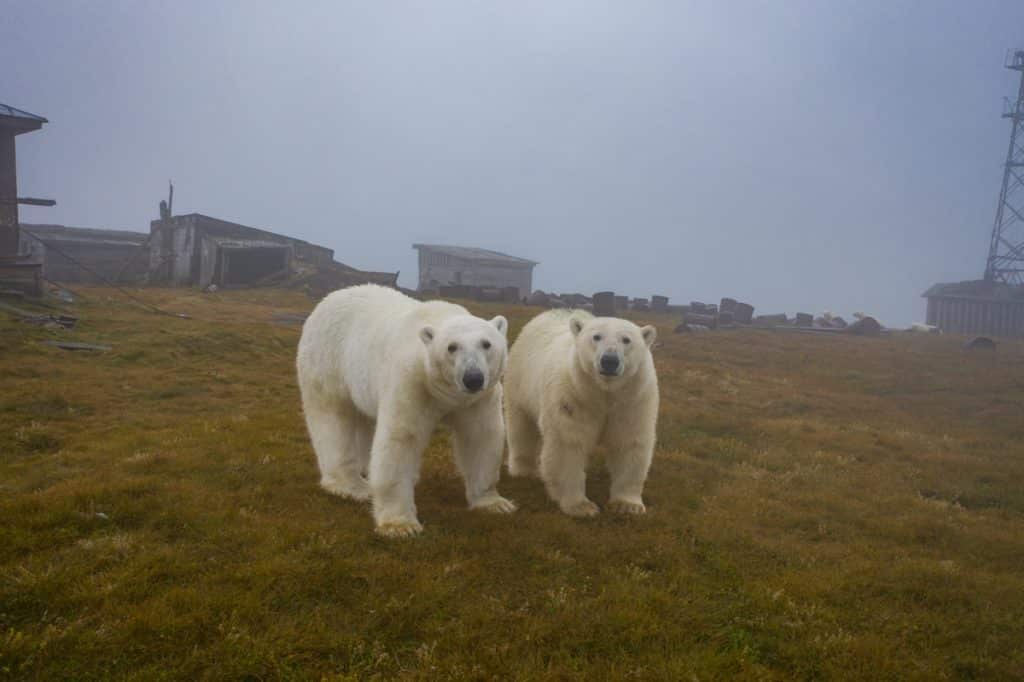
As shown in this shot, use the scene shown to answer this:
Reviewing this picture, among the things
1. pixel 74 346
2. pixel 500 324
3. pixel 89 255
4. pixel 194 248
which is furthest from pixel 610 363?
pixel 89 255

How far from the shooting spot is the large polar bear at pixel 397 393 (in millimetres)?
6418

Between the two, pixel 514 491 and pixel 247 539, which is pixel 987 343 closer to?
pixel 514 491

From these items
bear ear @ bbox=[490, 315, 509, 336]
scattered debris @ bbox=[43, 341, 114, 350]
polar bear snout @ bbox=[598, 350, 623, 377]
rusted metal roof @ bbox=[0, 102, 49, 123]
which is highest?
rusted metal roof @ bbox=[0, 102, 49, 123]

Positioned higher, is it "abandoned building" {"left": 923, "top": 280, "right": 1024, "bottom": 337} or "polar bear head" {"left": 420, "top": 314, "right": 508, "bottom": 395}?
"abandoned building" {"left": 923, "top": 280, "right": 1024, "bottom": 337}

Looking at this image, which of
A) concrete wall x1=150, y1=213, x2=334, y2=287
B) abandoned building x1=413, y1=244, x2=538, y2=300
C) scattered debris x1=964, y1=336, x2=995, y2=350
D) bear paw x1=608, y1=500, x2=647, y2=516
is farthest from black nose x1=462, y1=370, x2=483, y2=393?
abandoned building x1=413, y1=244, x2=538, y2=300

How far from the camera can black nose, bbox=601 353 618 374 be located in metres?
7.07

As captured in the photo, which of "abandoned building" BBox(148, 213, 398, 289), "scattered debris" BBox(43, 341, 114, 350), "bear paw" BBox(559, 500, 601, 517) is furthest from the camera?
"abandoned building" BBox(148, 213, 398, 289)

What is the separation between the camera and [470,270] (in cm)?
4872

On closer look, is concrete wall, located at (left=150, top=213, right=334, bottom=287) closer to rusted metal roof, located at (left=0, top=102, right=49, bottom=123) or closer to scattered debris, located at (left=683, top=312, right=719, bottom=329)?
rusted metal roof, located at (left=0, top=102, right=49, bottom=123)

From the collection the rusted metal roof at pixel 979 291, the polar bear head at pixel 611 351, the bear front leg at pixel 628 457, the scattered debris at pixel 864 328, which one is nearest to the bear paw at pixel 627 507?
the bear front leg at pixel 628 457

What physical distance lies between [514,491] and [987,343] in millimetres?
25401

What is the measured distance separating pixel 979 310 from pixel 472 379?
48682 mm

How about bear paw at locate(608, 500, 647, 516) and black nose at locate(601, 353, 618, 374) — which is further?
bear paw at locate(608, 500, 647, 516)

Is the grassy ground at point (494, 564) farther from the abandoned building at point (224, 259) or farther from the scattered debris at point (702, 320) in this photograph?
the abandoned building at point (224, 259)
